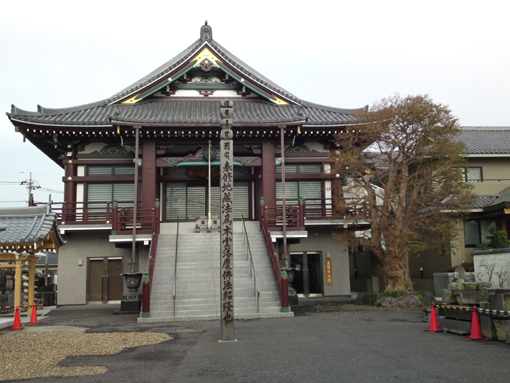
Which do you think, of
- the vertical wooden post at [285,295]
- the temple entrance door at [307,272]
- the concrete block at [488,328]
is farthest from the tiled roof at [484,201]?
the concrete block at [488,328]

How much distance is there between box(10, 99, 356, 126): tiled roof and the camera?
62.1 ft

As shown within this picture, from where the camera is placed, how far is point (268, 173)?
784 inches

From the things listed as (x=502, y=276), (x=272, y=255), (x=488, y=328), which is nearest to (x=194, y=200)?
(x=272, y=255)

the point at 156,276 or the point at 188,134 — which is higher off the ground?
the point at 188,134

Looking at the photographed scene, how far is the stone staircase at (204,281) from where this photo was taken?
1379 centimetres

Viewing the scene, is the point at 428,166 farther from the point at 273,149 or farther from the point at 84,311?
the point at 84,311

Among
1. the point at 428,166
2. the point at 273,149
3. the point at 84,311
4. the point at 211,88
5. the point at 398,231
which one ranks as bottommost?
the point at 84,311

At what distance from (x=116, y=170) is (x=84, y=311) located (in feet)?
21.5

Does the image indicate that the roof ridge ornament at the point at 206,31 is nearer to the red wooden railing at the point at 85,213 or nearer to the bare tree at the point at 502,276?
the red wooden railing at the point at 85,213

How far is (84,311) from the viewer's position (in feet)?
57.0

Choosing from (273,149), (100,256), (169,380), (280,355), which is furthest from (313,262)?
(169,380)

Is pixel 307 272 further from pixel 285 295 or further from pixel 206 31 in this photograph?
pixel 206 31

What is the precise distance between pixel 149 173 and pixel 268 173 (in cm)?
504

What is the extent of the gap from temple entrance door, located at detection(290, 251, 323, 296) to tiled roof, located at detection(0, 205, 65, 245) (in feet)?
33.2
